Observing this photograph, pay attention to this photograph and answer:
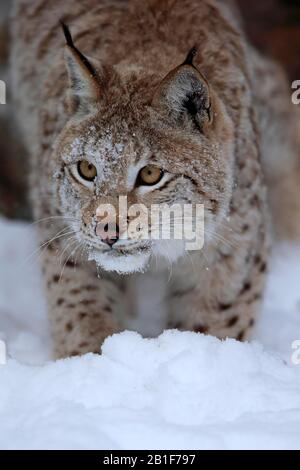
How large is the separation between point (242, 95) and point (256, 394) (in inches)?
68.4

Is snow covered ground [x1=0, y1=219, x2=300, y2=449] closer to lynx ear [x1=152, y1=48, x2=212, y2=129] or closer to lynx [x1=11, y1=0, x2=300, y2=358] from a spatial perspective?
lynx [x1=11, y1=0, x2=300, y2=358]

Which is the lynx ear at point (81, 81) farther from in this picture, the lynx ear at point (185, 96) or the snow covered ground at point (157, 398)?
the snow covered ground at point (157, 398)

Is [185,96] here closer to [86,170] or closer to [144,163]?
[144,163]

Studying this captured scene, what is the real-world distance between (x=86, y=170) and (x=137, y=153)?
28 cm

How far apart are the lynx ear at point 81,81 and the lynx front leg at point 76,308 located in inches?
33.6

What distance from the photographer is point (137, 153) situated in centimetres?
405

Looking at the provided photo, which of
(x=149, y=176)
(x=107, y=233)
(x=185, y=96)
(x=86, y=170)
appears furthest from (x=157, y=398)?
(x=185, y=96)

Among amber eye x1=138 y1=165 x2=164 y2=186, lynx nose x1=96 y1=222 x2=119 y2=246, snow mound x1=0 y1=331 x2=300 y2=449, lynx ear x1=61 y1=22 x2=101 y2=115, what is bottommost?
snow mound x1=0 y1=331 x2=300 y2=449

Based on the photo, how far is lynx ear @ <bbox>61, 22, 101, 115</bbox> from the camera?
13.6 feet

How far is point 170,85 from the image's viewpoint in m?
4.05

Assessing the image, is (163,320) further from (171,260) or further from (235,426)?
(235,426)

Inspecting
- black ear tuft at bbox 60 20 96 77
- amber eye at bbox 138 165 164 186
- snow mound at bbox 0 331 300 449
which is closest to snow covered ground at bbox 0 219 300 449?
snow mound at bbox 0 331 300 449

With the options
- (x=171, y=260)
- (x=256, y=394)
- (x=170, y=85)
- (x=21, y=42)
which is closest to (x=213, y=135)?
(x=170, y=85)

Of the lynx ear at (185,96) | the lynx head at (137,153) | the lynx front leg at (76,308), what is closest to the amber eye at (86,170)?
the lynx head at (137,153)
